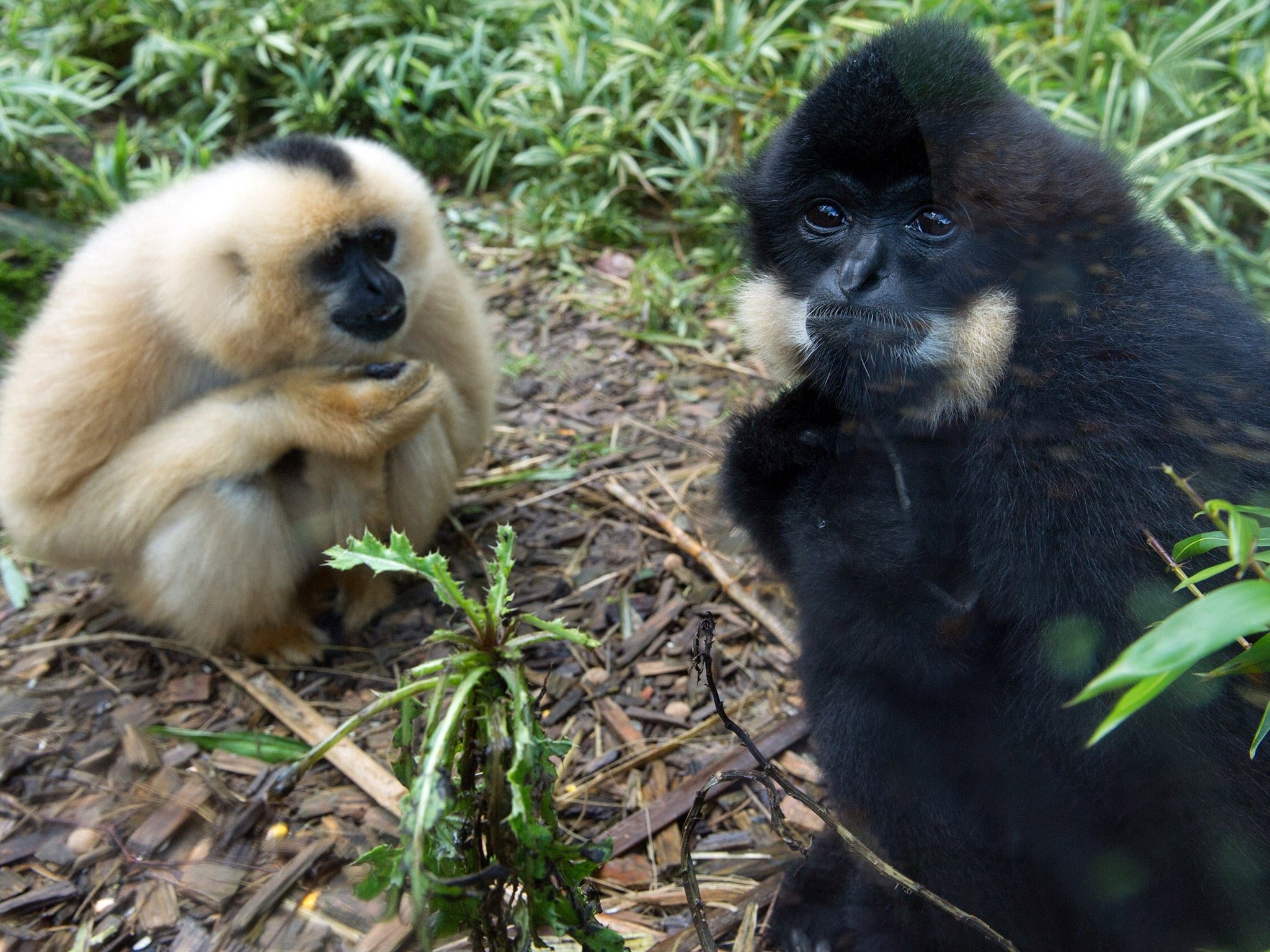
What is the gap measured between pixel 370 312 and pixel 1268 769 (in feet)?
11.8

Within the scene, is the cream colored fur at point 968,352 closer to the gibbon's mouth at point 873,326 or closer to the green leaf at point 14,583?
the gibbon's mouth at point 873,326

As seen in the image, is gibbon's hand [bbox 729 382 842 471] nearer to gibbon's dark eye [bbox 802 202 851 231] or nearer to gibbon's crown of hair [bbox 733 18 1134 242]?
gibbon's dark eye [bbox 802 202 851 231]

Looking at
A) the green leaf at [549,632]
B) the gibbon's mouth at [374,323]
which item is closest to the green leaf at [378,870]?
the green leaf at [549,632]

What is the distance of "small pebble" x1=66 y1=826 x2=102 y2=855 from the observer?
3.21m

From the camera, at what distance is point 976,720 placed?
2264 millimetres

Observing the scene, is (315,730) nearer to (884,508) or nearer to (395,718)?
(395,718)

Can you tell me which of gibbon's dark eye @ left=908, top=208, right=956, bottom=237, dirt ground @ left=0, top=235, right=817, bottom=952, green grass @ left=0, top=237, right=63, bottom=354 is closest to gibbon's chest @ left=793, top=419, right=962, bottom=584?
gibbon's dark eye @ left=908, top=208, right=956, bottom=237

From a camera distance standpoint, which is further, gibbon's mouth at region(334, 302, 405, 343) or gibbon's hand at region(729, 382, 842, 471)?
gibbon's mouth at region(334, 302, 405, 343)

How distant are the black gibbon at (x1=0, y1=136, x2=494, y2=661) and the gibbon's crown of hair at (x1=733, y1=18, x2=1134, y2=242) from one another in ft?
7.66

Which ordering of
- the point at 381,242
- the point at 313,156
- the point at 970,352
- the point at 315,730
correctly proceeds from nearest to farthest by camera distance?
the point at 970,352, the point at 315,730, the point at 313,156, the point at 381,242

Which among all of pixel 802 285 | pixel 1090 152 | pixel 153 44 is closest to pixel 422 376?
pixel 802 285

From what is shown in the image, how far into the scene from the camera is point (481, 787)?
1.90m

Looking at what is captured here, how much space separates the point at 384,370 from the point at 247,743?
5.28 feet

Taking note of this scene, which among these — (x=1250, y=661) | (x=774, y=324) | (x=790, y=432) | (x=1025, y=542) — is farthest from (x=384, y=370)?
(x=1250, y=661)
